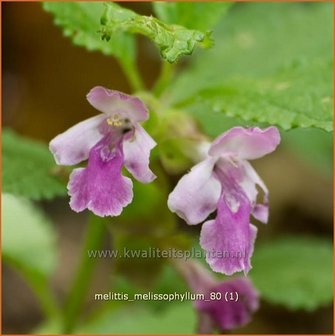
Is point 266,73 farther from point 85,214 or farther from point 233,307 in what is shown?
point 85,214

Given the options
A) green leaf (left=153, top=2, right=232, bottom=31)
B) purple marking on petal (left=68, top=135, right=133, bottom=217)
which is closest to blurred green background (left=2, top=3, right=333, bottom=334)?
green leaf (left=153, top=2, right=232, bottom=31)

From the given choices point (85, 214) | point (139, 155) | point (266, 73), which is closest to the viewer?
point (139, 155)

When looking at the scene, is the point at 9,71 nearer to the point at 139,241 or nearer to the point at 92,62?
the point at 92,62

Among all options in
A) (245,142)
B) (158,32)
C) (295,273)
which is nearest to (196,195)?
(245,142)

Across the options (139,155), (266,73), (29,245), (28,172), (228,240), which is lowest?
(228,240)

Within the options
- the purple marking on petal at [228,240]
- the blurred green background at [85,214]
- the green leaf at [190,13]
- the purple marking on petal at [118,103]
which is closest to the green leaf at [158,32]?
the purple marking on petal at [118,103]
